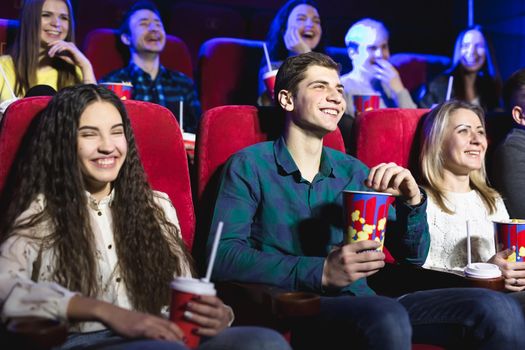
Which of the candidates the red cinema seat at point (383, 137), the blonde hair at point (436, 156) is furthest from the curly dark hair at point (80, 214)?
the blonde hair at point (436, 156)

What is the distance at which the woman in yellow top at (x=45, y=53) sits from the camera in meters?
2.26

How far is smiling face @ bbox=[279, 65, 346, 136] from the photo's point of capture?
5.33ft

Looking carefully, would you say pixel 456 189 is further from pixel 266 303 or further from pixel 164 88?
pixel 164 88

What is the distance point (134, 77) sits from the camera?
8.72ft

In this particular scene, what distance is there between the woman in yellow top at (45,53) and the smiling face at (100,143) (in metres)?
0.96

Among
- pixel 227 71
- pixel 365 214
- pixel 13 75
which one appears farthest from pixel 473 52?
pixel 365 214

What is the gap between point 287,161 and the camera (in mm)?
1598

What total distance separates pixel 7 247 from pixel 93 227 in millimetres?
178

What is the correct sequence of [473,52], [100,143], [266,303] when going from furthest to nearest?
[473,52]
[100,143]
[266,303]

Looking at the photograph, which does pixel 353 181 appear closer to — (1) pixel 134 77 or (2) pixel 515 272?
(2) pixel 515 272

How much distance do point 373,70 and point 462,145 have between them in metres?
1.14

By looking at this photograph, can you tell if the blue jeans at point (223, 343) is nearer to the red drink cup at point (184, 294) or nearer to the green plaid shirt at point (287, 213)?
the red drink cup at point (184, 294)

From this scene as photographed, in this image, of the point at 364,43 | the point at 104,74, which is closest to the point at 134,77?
the point at 104,74

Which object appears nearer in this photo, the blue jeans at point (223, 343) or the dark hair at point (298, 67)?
the blue jeans at point (223, 343)
